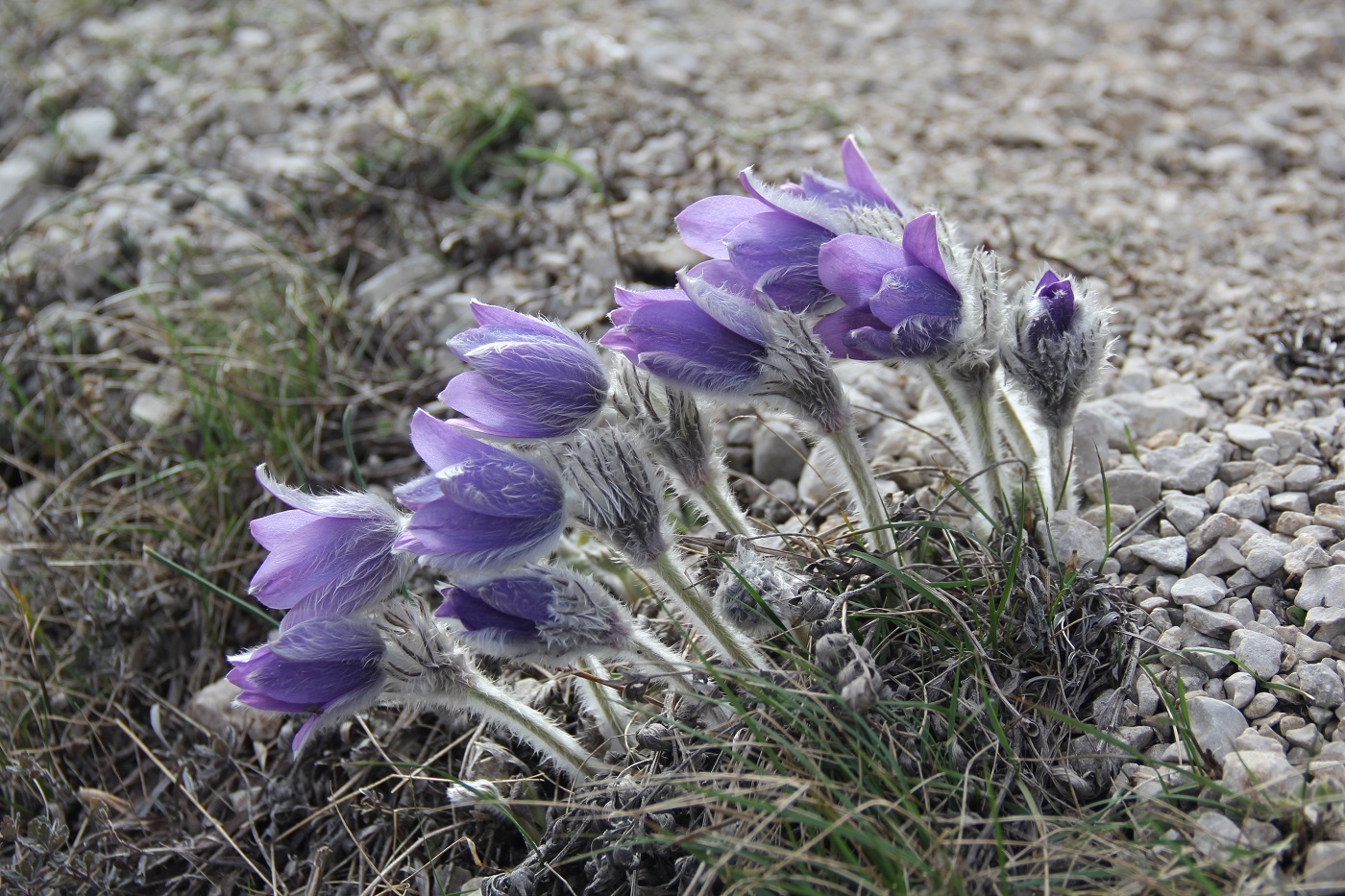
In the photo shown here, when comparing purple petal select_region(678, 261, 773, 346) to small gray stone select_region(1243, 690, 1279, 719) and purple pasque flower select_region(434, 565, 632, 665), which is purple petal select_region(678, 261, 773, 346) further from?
small gray stone select_region(1243, 690, 1279, 719)

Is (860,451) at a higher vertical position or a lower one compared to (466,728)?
higher

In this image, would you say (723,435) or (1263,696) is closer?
(1263,696)

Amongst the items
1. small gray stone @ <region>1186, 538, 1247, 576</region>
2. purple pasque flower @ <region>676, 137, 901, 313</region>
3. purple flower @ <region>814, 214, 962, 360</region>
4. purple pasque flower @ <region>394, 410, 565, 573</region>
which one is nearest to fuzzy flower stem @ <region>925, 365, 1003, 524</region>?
purple flower @ <region>814, 214, 962, 360</region>

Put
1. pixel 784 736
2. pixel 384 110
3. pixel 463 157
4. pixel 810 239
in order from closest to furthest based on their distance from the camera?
pixel 784 736 → pixel 810 239 → pixel 463 157 → pixel 384 110

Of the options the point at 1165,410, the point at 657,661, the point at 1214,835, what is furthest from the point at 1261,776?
the point at 1165,410

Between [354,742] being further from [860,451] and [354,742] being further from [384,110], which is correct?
[384,110]

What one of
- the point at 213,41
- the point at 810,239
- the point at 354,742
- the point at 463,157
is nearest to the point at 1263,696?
the point at 810,239

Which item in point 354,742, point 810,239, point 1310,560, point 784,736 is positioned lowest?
point 354,742

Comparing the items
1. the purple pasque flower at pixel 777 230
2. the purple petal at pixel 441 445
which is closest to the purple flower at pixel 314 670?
the purple petal at pixel 441 445
